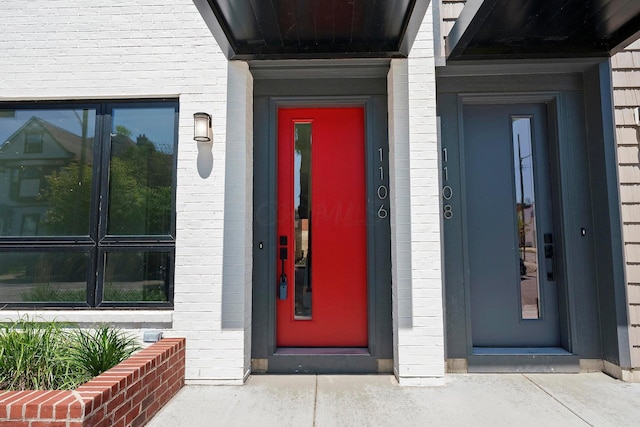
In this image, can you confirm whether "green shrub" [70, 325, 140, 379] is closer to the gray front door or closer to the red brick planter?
the red brick planter

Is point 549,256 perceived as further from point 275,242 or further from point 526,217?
point 275,242

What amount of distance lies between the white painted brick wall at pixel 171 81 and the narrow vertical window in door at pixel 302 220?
0.43m

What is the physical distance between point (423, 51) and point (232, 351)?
284 cm

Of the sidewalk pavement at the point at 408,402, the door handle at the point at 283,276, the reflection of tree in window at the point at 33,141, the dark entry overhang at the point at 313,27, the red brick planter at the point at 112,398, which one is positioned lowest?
the sidewalk pavement at the point at 408,402

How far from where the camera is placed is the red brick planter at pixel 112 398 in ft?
5.44

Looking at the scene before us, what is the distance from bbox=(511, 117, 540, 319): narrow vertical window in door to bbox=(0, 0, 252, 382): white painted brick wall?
2.31 metres

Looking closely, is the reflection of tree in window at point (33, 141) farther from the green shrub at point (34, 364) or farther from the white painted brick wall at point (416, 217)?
the white painted brick wall at point (416, 217)

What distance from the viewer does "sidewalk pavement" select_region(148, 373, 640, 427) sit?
7.18 feet

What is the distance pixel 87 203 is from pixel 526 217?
373 cm

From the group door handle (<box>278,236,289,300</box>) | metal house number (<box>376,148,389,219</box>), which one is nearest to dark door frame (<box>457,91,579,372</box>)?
metal house number (<box>376,148,389,219</box>)

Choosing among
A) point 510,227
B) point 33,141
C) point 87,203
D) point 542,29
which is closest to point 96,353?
point 87,203

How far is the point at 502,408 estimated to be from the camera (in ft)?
7.63

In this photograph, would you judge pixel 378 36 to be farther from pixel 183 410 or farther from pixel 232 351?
pixel 183 410

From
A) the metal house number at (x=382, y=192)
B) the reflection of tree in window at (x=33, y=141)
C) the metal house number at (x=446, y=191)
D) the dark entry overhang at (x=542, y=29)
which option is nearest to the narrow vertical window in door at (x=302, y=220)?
the metal house number at (x=382, y=192)
